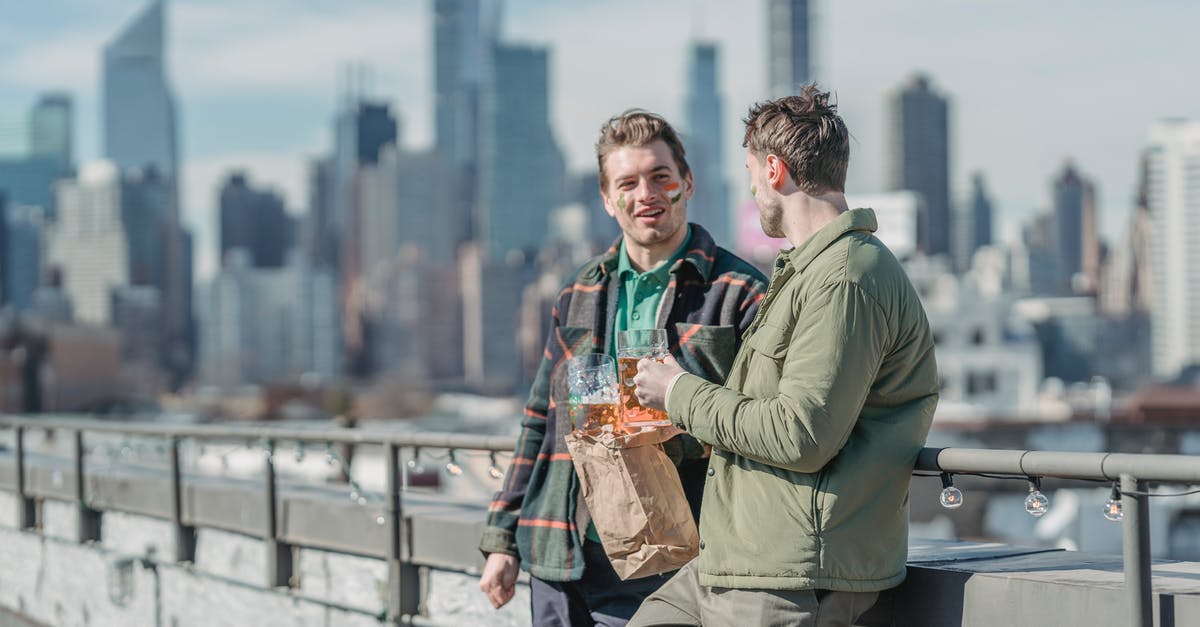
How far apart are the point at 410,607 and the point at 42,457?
7586mm

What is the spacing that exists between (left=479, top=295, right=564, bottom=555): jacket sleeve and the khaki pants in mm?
908

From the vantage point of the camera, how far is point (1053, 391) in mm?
149875

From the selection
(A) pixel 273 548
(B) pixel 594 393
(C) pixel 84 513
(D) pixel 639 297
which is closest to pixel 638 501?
(B) pixel 594 393

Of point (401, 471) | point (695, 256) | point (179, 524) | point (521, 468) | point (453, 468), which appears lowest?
point (179, 524)

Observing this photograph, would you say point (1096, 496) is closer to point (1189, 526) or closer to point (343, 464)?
point (1189, 526)

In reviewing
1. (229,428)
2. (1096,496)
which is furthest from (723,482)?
(1096,496)

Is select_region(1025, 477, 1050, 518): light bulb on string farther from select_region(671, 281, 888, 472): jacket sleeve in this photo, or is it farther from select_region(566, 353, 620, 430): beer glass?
select_region(566, 353, 620, 430): beer glass

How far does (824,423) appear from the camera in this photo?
11.1 ft

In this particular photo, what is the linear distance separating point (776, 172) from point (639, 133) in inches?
36.2

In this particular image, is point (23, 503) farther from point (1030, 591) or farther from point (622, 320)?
point (1030, 591)

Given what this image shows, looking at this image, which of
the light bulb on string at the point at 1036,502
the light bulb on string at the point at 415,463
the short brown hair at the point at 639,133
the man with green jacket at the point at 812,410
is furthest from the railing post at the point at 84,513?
the light bulb on string at the point at 1036,502

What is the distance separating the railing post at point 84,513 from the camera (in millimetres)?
10453

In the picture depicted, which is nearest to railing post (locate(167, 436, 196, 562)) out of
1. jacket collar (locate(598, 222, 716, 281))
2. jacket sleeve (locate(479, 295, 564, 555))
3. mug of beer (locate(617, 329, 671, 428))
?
jacket sleeve (locate(479, 295, 564, 555))

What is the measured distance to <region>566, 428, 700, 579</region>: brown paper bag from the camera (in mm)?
4016
